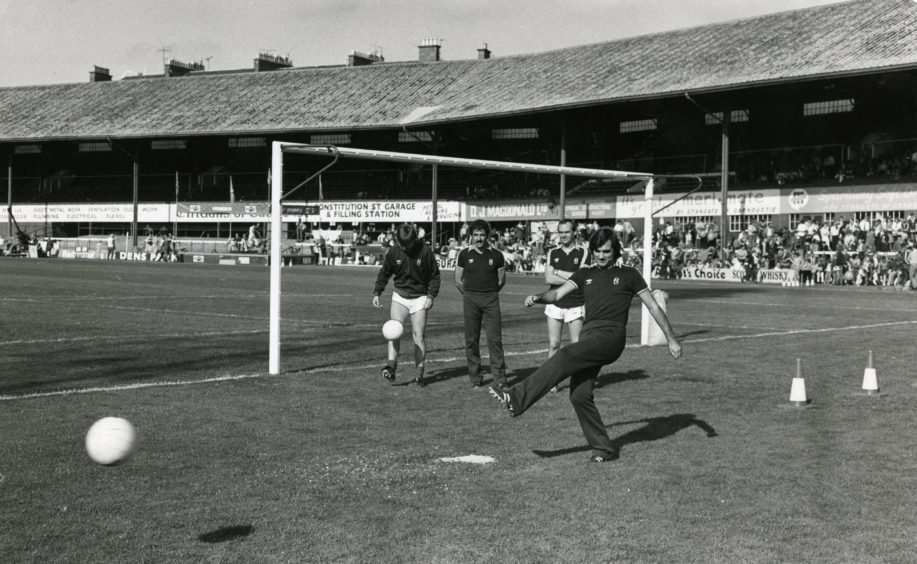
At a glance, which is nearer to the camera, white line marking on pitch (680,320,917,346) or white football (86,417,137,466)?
white football (86,417,137,466)

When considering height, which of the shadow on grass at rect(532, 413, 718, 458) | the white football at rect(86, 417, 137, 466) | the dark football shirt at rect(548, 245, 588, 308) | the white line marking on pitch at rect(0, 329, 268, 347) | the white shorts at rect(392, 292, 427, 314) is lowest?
the shadow on grass at rect(532, 413, 718, 458)

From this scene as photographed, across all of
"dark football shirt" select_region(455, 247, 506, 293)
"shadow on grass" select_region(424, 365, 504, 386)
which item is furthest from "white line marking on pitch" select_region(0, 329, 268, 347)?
"dark football shirt" select_region(455, 247, 506, 293)

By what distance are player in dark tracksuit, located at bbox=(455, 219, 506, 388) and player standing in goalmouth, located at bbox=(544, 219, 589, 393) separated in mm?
653

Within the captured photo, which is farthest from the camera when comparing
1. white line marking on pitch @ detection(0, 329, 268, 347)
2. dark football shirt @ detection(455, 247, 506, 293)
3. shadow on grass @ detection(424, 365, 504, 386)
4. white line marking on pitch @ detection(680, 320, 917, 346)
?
white line marking on pitch @ detection(680, 320, 917, 346)

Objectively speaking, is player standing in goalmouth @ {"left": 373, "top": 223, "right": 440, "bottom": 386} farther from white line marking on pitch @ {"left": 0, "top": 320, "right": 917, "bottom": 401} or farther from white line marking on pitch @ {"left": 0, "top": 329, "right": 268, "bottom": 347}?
white line marking on pitch @ {"left": 0, "top": 329, "right": 268, "bottom": 347}

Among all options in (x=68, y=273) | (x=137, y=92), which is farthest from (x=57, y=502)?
(x=137, y=92)

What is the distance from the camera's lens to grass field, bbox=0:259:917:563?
6297mm

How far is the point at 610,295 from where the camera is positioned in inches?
342

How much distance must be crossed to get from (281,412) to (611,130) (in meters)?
44.3

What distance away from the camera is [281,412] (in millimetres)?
10852

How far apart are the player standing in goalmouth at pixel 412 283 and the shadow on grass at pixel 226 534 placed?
6498mm

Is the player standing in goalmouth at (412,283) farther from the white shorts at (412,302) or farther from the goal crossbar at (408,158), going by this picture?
the goal crossbar at (408,158)

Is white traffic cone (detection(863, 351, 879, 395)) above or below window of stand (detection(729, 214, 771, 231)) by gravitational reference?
below

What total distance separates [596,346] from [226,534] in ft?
11.3
